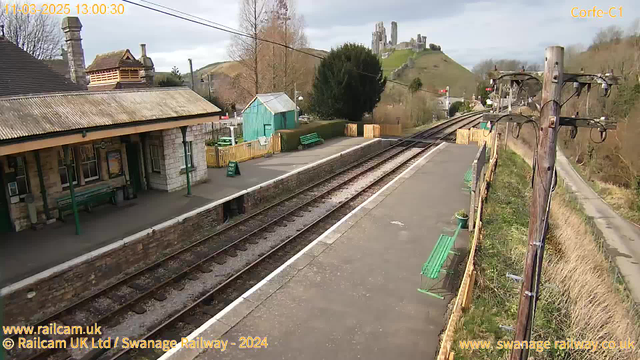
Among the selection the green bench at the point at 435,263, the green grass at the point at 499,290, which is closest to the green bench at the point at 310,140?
the green grass at the point at 499,290

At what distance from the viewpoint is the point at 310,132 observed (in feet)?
84.3

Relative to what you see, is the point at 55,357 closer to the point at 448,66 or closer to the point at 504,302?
the point at 504,302

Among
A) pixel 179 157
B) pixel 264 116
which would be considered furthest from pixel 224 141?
pixel 179 157

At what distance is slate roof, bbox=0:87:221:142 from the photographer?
931 cm

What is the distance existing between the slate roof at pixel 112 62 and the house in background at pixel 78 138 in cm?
135

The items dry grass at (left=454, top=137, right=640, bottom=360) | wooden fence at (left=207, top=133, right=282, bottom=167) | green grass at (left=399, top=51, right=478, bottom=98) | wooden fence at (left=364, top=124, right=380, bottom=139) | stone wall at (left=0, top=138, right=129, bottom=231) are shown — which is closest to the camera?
dry grass at (left=454, top=137, right=640, bottom=360)

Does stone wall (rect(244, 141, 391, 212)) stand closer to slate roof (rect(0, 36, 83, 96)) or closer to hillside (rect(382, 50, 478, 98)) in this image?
slate roof (rect(0, 36, 83, 96))

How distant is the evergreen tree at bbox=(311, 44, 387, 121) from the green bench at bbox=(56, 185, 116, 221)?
21976 mm

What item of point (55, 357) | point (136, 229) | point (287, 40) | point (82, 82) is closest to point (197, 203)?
point (136, 229)

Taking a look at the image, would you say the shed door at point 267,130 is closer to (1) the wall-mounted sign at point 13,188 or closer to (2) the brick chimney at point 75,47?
(2) the brick chimney at point 75,47

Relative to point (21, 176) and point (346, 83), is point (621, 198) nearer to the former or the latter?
point (346, 83)

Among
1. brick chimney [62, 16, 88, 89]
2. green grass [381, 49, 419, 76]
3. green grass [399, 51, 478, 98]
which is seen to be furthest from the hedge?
green grass [381, 49, 419, 76]

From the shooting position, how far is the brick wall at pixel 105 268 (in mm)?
7809

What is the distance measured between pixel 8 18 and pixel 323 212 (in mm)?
33180
